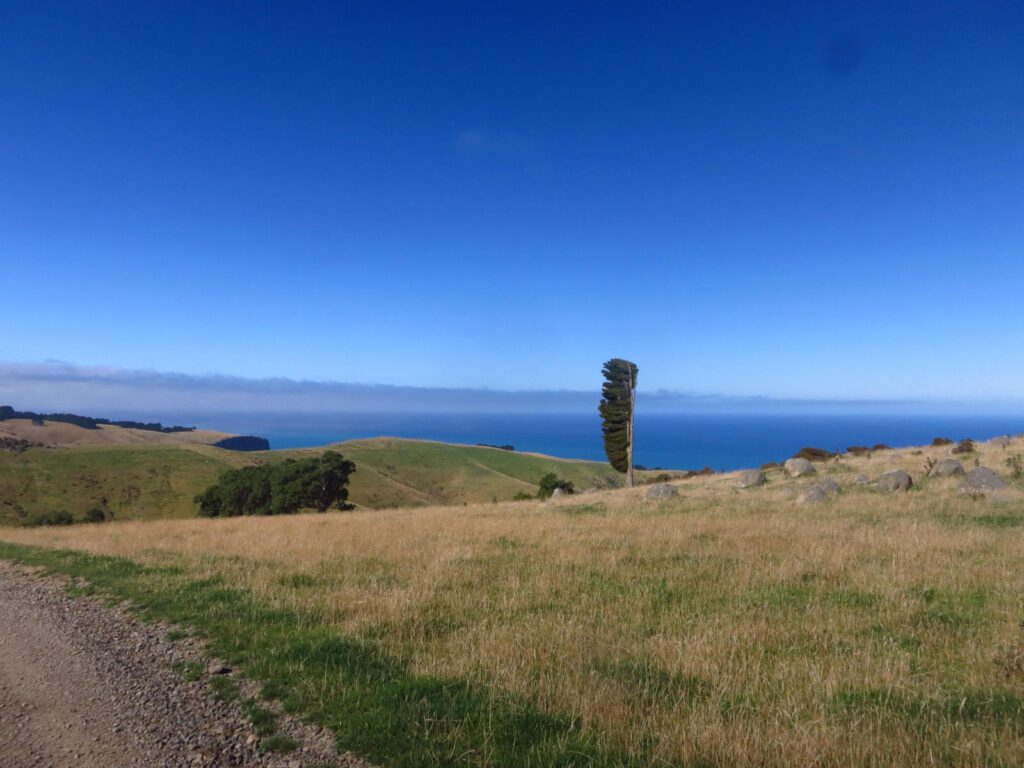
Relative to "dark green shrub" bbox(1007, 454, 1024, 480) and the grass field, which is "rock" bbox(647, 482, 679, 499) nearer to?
the grass field

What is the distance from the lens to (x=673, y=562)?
42.5 feet

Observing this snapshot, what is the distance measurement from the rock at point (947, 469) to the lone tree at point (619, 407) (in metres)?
22.1

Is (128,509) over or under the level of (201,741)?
under

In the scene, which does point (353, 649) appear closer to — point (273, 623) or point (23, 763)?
point (273, 623)

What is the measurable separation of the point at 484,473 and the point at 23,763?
11888cm

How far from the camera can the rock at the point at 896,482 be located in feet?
81.0

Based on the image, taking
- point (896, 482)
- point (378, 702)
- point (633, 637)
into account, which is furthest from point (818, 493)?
point (378, 702)

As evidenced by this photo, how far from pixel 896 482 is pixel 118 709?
28082mm

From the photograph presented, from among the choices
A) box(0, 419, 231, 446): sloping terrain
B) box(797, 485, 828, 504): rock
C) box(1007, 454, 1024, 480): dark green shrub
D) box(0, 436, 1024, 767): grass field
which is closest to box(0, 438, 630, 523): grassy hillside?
box(0, 419, 231, 446): sloping terrain

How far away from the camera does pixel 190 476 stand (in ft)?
292

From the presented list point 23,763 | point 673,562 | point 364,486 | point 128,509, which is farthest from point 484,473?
point 23,763

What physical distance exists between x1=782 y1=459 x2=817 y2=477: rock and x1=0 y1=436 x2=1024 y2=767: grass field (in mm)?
16803

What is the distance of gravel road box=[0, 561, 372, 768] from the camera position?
5.00 m

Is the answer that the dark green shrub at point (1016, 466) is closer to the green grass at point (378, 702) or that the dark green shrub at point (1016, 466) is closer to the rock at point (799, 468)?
the rock at point (799, 468)
